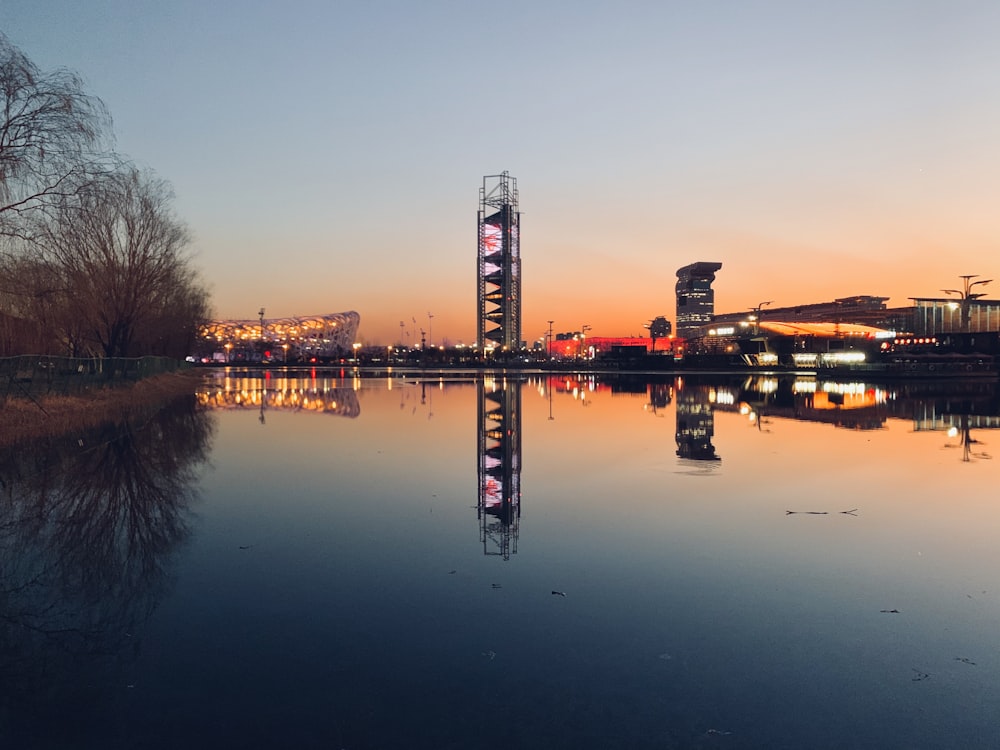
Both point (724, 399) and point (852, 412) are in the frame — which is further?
point (724, 399)

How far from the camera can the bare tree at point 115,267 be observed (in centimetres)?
2477

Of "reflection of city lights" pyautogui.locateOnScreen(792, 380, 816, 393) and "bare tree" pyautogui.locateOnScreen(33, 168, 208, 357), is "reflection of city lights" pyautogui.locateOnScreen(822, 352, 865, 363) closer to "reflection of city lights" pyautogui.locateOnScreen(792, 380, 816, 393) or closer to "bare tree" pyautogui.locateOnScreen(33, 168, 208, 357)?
"reflection of city lights" pyautogui.locateOnScreen(792, 380, 816, 393)

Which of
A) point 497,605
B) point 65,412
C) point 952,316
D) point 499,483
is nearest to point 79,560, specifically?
point 497,605

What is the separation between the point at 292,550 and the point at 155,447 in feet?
36.0

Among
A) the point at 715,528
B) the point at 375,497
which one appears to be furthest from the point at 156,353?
the point at 715,528

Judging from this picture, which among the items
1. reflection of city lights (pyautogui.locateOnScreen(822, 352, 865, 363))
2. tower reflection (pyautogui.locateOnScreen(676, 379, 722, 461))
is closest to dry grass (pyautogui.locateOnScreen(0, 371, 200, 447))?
tower reflection (pyautogui.locateOnScreen(676, 379, 722, 461))

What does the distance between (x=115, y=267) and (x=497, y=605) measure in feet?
132

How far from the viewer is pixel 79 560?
8.05m

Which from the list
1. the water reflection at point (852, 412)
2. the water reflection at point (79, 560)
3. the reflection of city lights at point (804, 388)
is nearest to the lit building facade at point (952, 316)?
the reflection of city lights at point (804, 388)

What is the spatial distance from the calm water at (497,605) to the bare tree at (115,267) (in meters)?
12.0

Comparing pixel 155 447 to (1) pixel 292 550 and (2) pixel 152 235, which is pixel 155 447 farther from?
(2) pixel 152 235

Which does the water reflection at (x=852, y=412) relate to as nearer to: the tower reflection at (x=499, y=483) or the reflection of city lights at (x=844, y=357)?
the tower reflection at (x=499, y=483)

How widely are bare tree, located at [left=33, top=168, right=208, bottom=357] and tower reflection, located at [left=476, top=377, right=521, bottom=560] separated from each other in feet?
50.6

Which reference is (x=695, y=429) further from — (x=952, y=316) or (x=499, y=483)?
(x=952, y=316)
